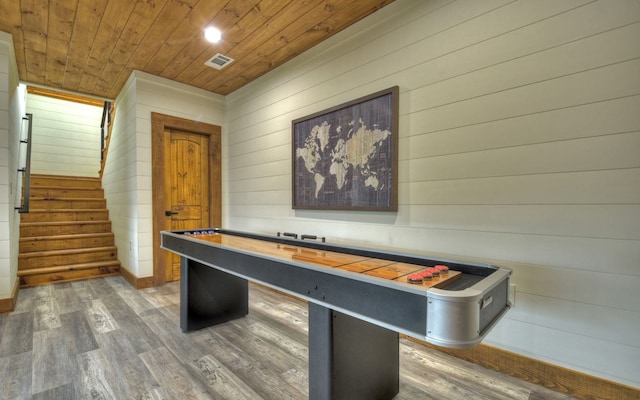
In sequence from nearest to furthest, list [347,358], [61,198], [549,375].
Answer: [347,358] → [549,375] → [61,198]

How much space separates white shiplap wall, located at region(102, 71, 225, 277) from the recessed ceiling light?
1.34 metres

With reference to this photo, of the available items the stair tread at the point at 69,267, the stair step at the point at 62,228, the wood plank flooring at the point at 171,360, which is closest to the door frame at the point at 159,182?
the wood plank flooring at the point at 171,360

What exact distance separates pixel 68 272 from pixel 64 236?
0.70 metres

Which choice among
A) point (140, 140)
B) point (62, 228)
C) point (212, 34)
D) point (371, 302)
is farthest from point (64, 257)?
point (371, 302)

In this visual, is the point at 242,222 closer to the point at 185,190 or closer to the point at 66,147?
the point at 185,190

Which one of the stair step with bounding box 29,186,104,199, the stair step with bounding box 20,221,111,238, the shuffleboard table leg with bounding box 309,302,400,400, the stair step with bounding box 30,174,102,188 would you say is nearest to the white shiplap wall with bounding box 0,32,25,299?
the stair step with bounding box 20,221,111,238

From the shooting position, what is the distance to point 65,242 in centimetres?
445

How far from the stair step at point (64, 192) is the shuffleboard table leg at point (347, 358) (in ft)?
19.4

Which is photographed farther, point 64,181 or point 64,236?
point 64,181

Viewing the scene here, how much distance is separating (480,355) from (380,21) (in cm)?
267

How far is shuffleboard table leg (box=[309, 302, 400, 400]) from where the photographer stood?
1.38m

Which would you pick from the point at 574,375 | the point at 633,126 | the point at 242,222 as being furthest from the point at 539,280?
the point at 242,222

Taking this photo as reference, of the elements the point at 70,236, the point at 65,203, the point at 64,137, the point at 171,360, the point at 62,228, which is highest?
the point at 64,137

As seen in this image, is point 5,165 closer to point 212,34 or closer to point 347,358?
point 212,34
